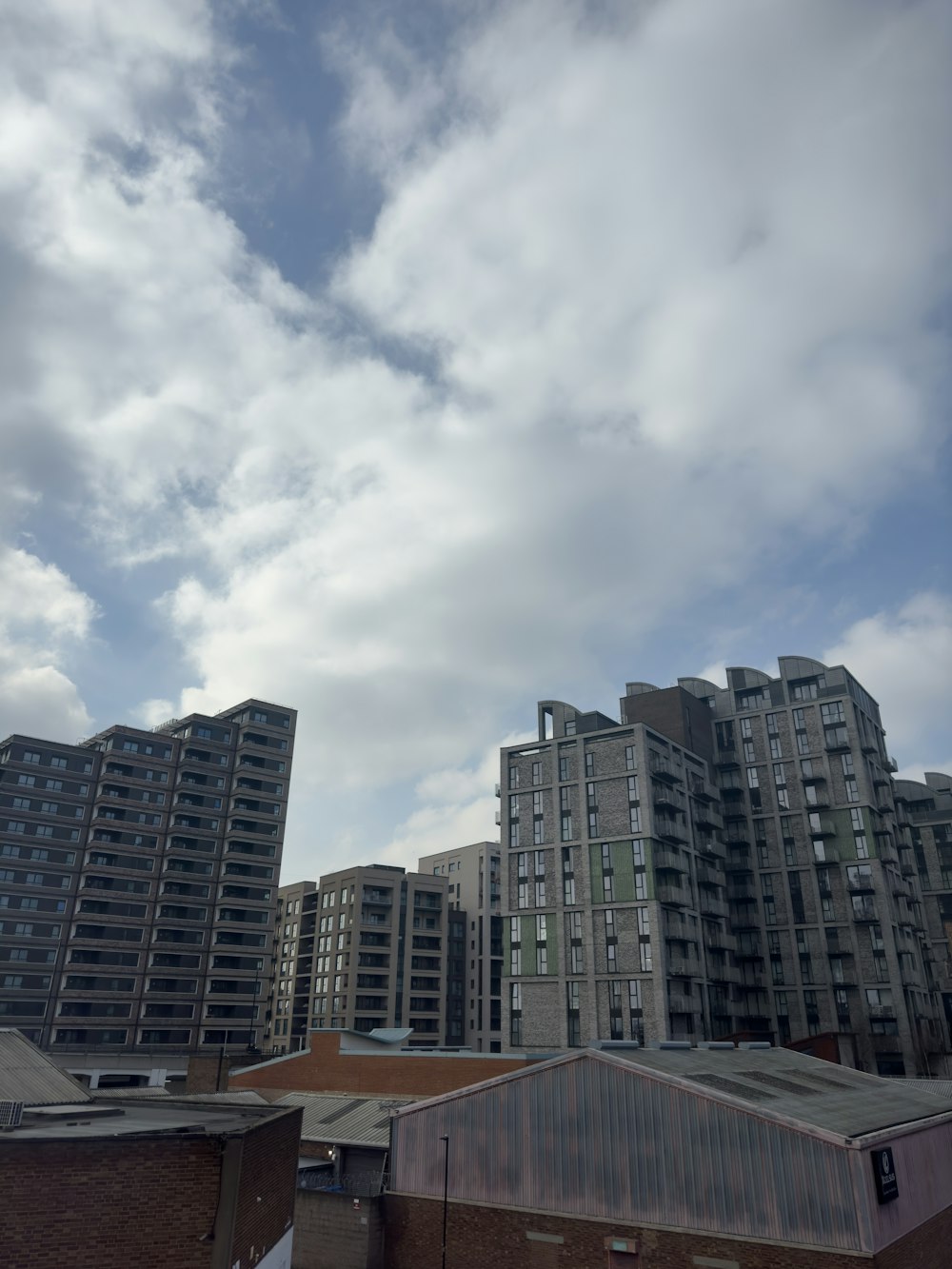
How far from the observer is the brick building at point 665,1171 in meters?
31.1

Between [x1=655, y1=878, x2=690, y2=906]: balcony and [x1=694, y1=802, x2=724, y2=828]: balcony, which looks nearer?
[x1=655, y1=878, x2=690, y2=906]: balcony

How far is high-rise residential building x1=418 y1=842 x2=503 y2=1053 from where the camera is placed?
455ft

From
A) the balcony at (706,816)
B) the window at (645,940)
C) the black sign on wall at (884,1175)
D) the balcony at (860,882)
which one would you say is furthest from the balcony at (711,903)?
the black sign on wall at (884,1175)

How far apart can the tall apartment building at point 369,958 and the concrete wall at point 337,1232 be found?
84.9 meters

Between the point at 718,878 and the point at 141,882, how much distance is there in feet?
228

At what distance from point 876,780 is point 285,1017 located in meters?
97.1

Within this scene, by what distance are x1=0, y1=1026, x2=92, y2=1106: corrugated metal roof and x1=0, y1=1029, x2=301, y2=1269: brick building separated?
2187 millimetres

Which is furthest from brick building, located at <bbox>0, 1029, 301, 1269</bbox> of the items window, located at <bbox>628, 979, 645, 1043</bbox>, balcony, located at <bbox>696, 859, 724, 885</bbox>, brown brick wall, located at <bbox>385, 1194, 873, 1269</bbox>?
balcony, located at <bbox>696, 859, 724, 885</bbox>

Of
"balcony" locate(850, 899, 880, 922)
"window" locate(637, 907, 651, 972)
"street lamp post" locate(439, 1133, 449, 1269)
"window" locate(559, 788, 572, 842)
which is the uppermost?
"window" locate(559, 788, 572, 842)

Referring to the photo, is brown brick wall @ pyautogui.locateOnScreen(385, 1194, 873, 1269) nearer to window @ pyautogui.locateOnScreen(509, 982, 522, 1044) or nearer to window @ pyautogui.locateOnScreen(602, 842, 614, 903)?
window @ pyautogui.locateOnScreen(602, 842, 614, 903)

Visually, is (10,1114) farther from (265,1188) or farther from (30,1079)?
(265,1188)

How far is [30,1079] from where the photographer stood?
97.5 ft

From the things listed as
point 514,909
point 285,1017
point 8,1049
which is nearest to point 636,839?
point 514,909

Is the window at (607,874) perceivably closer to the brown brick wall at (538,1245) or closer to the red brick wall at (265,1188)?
the brown brick wall at (538,1245)
